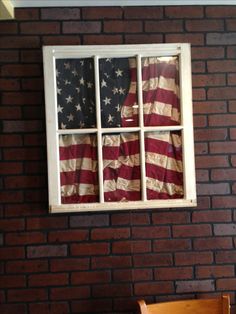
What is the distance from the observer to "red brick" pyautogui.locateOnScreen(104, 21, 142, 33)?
6.45ft

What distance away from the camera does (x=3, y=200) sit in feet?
6.32

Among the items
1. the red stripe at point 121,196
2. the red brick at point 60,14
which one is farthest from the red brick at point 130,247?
the red brick at point 60,14

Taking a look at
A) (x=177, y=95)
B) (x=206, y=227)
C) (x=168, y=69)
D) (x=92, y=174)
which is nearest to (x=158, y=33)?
(x=168, y=69)

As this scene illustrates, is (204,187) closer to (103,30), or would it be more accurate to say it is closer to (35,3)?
(103,30)

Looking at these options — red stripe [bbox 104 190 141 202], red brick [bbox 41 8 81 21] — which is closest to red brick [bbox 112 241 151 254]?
red stripe [bbox 104 190 141 202]

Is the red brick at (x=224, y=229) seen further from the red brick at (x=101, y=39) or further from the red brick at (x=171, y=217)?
the red brick at (x=101, y=39)

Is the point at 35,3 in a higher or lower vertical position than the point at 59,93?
higher

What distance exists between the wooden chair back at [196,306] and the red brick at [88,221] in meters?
0.47

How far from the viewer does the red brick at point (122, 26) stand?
1.96 meters

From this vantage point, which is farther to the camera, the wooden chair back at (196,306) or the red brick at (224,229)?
the red brick at (224,229)

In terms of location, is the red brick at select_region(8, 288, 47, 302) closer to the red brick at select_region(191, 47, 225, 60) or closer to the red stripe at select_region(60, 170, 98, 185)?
the red stripe at select_region(60, 170, 98, 185)

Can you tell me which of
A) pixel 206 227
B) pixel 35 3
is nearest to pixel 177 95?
pixel 206 227

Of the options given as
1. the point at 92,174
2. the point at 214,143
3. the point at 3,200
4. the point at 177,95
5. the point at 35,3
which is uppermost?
the point at 35,3

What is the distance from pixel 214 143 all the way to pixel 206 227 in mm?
459
